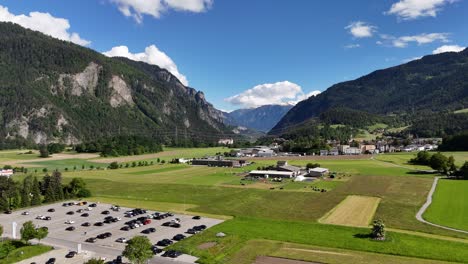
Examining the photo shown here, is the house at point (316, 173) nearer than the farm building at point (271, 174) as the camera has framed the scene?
No

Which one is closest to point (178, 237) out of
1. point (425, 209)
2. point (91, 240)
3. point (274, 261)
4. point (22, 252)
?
point (91, 240)

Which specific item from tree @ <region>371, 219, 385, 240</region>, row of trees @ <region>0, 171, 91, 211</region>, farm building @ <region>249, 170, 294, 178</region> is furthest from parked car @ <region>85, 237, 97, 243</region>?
farm building @ <region>249, 170, 294, 178</region>

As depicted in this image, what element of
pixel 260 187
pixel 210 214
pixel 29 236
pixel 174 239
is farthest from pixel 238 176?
pixel 29 236

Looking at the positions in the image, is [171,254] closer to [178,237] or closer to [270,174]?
[178,237]

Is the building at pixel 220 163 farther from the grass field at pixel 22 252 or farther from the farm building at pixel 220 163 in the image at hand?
the grass field at pixel 22 252

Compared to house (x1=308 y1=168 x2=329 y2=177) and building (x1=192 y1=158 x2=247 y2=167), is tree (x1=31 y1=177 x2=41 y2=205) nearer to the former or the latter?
house (x1=308 y1=168 x2=329 y2=177)

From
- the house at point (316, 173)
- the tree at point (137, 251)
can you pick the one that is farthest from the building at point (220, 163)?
the tree at point (137, 251)
